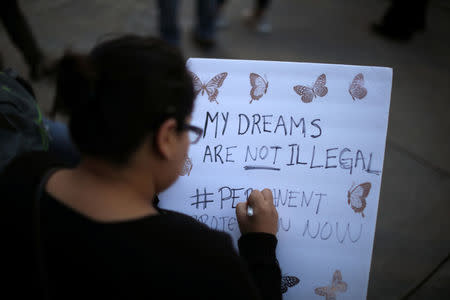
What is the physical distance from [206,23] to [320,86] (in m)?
2.21

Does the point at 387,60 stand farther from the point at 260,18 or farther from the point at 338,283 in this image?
the point at 338,283

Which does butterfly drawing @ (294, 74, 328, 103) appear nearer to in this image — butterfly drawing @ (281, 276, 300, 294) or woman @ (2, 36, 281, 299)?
woman @ (2, 36, 281, 299)

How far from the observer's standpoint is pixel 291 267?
1.03m

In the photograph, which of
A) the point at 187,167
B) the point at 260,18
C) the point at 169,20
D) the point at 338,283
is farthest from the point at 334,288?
the point at 260,18

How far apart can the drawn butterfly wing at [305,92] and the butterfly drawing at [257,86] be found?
9cm

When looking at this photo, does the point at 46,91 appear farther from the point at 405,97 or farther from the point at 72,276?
the point at 405,97

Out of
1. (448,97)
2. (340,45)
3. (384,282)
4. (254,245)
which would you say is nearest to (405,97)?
(448,97)

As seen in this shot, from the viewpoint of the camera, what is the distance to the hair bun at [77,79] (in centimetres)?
54

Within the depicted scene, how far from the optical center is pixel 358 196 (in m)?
1.01

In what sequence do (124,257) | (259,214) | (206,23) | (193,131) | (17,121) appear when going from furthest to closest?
1. (206,23)
2. (17,121)
3. (259,214)
4. (193,131)
5. (124,257)

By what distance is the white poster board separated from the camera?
0.98 m

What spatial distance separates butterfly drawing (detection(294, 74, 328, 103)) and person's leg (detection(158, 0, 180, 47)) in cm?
202

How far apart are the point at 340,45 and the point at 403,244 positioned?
208cm

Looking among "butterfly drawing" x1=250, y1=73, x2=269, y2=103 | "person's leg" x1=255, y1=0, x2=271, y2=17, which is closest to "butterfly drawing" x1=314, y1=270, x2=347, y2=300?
"butterfly drawing" x1=250, y1=73, x2=269, y2=103
